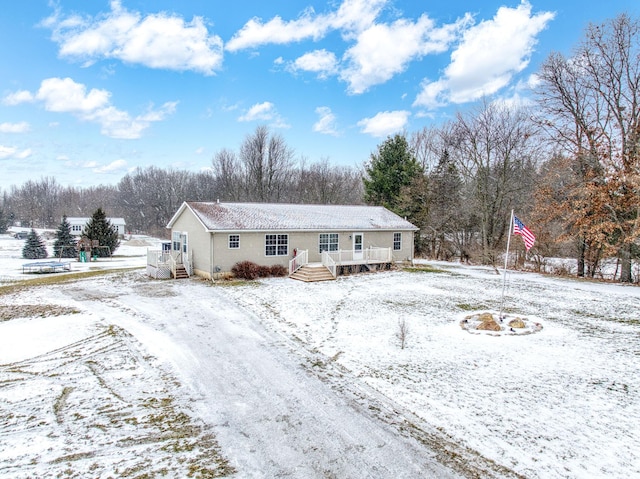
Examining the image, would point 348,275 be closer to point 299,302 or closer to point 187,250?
point 299,302

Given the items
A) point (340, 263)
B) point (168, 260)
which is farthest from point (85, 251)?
point (340, 263)

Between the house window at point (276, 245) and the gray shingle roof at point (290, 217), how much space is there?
53cm

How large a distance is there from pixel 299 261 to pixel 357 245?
4414 mm

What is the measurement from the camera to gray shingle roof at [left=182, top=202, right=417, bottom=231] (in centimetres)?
1977

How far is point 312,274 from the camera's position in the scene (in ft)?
63.5

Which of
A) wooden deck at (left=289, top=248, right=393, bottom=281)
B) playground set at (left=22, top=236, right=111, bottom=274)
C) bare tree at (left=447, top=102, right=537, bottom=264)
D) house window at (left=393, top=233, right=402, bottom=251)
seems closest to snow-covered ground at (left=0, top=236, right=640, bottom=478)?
wooden deck at (left=289, top=248, right=393, bottom=281)

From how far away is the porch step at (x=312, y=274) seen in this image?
19.0 m

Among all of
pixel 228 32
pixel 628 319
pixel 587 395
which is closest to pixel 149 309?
pixel 587 395

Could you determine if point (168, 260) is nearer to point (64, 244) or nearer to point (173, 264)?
point (173, 264)

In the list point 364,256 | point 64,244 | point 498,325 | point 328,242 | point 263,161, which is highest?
point 263,161

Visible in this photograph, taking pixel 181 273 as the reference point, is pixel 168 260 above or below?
above

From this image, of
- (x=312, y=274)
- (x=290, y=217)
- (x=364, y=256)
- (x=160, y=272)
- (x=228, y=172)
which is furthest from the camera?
(x=228, y=172)

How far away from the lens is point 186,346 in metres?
9.23

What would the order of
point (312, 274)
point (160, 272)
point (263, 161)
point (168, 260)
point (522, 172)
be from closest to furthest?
point (312, 274)
point (160, 272)
point (168, 260)
point (522, 172)
point (263, 161)
